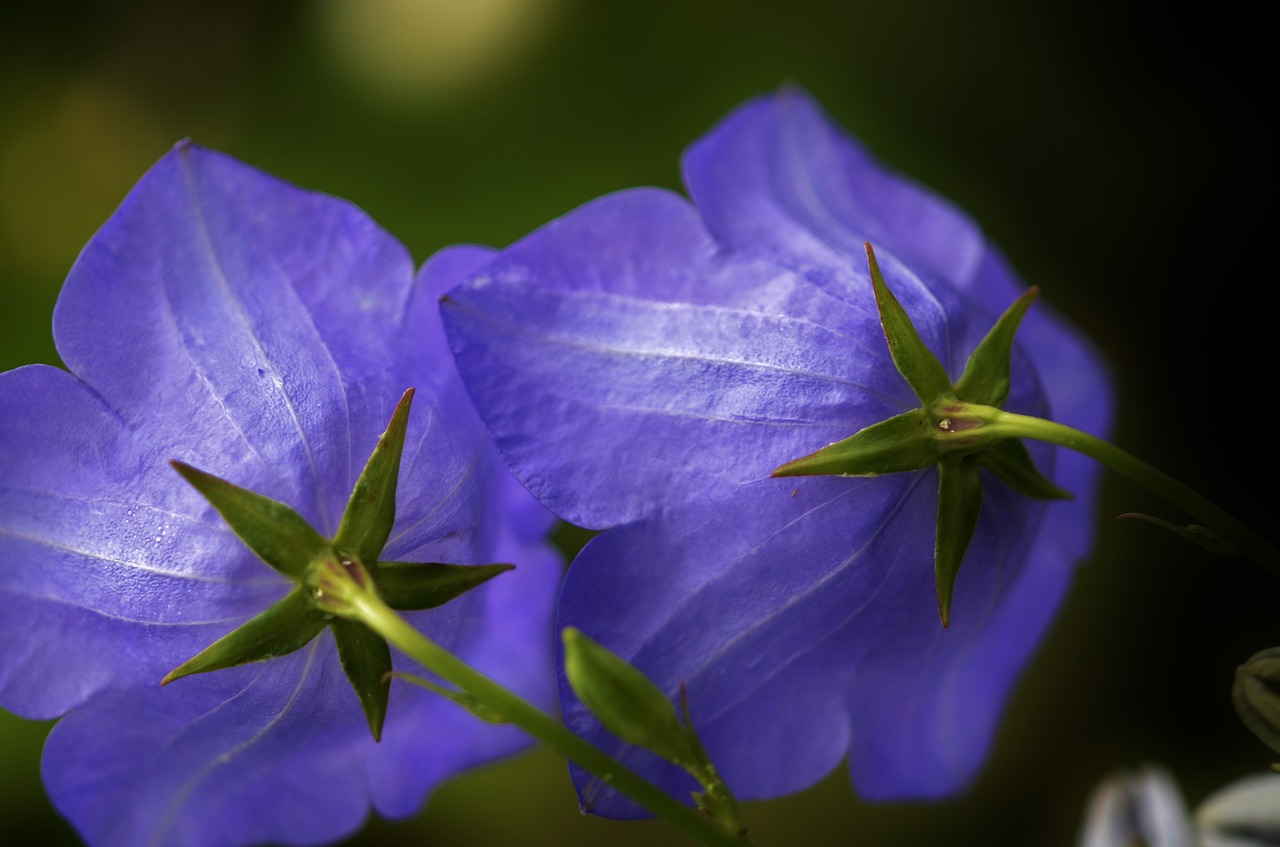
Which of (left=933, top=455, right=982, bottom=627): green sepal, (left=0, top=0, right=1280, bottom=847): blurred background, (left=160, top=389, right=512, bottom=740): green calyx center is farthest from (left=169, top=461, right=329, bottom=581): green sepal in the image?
(left=0, top=0, right=1280, bottom=847): blurred background

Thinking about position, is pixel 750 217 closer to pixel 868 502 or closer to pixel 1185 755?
pixel 868 502

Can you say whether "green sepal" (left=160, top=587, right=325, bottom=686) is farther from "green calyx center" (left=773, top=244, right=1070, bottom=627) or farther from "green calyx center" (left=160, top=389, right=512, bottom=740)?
"green calyx center" (left=773, top=244, right=1070, bottom=627)

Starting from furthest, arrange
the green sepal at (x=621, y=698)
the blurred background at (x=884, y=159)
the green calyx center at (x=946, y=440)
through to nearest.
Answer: the blurred background at (x=884, y=159) < the green calyx center at (x=946, y=440) < the green sepal at (x=621, y=698)

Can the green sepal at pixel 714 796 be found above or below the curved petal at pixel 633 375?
below

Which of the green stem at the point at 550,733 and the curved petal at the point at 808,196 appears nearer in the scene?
the green stem at the point at 550,733

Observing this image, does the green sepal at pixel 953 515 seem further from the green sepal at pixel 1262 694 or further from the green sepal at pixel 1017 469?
the green sepal at pixel 1262 694

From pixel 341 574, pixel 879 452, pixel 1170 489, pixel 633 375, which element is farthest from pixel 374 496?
pixel 1170 489

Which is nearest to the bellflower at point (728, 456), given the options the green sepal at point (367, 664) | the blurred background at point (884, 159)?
the green sepal at point (367, 664)

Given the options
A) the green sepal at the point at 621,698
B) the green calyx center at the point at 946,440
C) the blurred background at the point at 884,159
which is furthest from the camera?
the blurred background at the point at 884,159
